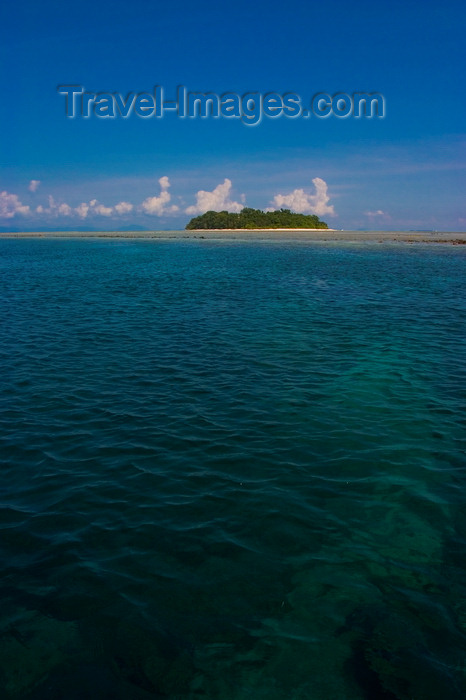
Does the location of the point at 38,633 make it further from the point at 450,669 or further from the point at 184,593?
the point at 450,669

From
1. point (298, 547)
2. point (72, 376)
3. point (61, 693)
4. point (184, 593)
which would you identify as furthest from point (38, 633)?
point (72, 376)

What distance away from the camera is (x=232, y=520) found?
11023 mm

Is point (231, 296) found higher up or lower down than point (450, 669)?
higher up

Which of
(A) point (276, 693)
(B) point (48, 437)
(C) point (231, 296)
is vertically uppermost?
(C) point (231, 296)

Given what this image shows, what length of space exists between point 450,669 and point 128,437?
10.5 meters

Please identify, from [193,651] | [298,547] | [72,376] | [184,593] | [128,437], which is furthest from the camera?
[72,376]

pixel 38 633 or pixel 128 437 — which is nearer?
pixel 38 633

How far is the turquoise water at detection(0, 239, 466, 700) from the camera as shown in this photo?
24.5 feet

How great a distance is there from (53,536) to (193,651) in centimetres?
444

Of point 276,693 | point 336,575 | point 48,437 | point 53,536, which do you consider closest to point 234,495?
point 336,575

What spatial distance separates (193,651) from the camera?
7.62 m

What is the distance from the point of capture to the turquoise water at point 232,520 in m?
7.45

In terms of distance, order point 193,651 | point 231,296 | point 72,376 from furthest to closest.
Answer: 1. point 231,296
2. point 72,376
3. point 193,651

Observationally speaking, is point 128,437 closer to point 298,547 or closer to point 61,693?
point 298,547
